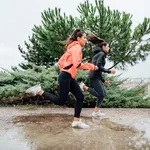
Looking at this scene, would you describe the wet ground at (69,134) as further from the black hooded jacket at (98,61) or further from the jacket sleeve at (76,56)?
the jacket sleeve at (76,56)

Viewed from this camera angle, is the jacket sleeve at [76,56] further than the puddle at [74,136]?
Yes

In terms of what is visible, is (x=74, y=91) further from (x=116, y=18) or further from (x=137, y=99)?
(x=116, y=18)

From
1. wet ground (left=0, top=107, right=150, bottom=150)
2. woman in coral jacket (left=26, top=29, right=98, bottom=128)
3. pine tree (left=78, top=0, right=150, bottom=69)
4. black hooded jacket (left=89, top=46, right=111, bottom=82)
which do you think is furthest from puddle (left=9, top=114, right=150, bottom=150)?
pine tree (left=78, top=0, right=150, bottom=69)

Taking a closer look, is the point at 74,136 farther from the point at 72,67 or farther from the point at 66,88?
the point at 72,67

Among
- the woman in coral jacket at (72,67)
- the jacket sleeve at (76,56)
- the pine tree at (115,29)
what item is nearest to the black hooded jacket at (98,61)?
the woman in coral jacket at (72,67)

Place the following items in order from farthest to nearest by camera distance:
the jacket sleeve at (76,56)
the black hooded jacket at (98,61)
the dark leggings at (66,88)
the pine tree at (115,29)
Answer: the pine tree at (115,29) → the black hooded jacket at (98,61) → the dark leggings at (66,88) → the jacket sleeve at (76,56)

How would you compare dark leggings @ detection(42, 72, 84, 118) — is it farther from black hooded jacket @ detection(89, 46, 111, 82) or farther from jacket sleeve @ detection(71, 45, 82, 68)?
black hooded jacket @ detection(89, 46, 111, 82)

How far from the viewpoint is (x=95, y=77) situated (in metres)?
5.64

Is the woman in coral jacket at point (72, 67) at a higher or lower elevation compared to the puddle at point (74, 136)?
higher

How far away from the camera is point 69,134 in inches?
162

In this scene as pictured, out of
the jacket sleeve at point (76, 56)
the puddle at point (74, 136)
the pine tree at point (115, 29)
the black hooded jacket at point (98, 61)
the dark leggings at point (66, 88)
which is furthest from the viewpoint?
the pine tree at point (115, 29)

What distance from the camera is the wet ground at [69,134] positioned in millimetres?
3631

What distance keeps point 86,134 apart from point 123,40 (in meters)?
18.4

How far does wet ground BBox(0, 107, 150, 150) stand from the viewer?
3.63 metres
